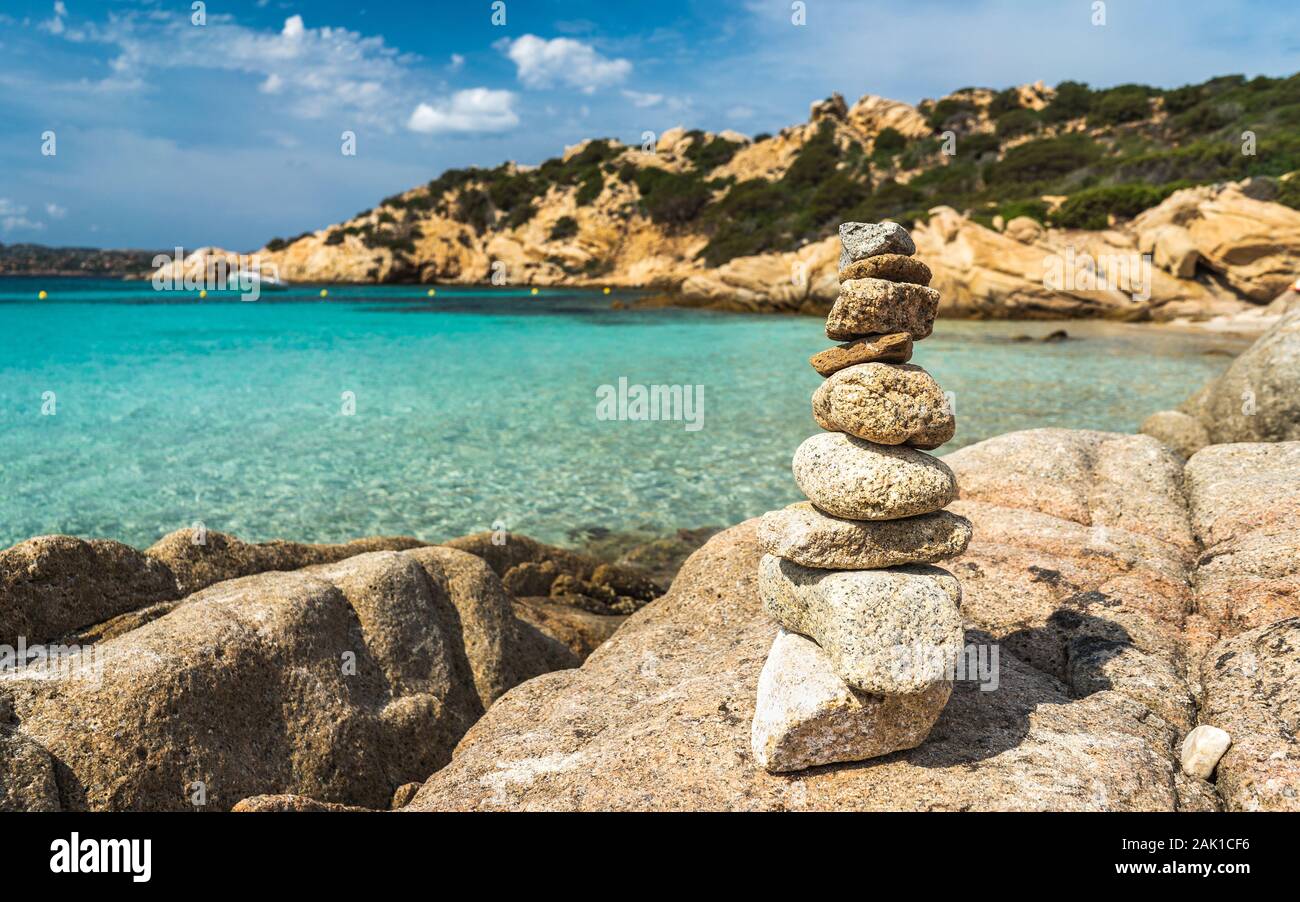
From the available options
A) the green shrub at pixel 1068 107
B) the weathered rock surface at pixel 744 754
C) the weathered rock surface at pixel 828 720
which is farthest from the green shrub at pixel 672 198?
the weathered rock surface at pixel 828 720

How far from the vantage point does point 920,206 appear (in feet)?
235

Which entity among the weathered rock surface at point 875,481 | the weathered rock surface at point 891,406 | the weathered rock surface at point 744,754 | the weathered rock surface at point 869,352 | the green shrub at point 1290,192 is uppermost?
the green shrub at point 1290,192

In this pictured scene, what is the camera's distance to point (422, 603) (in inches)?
301

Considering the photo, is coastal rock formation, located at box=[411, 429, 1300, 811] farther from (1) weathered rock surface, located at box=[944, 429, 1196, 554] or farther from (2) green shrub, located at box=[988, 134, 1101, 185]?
(2) green shrub, located at box=[988, 134, 1101, 185]

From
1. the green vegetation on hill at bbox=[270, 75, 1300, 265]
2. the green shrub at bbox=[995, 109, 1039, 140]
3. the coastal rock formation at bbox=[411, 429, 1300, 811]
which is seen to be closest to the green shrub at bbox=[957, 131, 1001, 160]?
the green vegetation on hill at bbox=[270, 75, 1300, 265]

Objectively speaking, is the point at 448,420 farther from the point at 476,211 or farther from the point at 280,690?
the point at 476,211

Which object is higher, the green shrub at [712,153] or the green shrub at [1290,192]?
the green shrub at [712,153]

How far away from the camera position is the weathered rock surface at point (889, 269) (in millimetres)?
4930

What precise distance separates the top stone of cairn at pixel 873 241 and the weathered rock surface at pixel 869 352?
0.55m

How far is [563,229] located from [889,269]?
104617 mm

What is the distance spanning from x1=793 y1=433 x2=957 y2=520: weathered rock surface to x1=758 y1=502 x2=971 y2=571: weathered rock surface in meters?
0.09

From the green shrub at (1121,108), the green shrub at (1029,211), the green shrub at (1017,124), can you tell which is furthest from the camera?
the green shrub at (1017,124)

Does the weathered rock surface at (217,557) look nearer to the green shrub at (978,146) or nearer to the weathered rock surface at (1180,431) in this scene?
the weathered rock surface at (1180,431)

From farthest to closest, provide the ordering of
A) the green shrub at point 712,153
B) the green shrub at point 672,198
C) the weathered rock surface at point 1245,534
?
the green shrub at point 712,153 < the green shrub at point 672,198 < the weathered rock surface at point 1245,534
